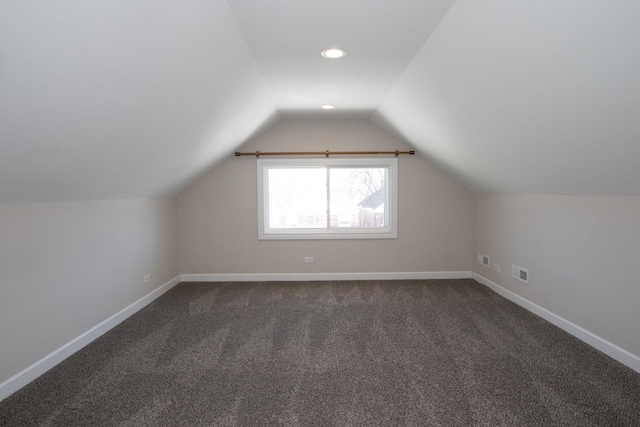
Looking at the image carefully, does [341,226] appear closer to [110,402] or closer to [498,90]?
[498,90]

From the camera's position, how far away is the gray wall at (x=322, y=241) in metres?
4.90

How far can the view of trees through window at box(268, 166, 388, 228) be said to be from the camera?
16.7 ft

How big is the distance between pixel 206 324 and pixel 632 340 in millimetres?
3419

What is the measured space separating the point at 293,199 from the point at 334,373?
9.89ft

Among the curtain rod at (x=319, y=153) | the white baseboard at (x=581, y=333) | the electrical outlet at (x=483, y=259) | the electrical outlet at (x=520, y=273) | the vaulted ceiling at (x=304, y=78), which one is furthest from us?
the curtain rod at (x=319, y=153)

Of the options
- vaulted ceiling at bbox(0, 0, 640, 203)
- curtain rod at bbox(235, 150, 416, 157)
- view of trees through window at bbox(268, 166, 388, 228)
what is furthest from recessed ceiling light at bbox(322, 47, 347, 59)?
view of trees through window at bbox(268, 166, 388, 228)

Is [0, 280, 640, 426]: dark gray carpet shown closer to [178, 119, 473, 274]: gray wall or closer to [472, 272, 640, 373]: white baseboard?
[472, 272, 640, 373]: white baseboard

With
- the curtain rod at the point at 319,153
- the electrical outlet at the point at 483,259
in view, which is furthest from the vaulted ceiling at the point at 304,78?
the electrical outlet at the point at 483,259

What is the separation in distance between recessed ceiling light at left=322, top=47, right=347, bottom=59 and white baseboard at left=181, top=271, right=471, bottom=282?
311 cm

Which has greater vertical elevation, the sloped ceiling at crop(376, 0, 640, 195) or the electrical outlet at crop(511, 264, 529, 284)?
the sloped ceiling at crop(376, 0, 640, 195)

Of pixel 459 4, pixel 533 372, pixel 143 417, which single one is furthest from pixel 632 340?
pixel 143 417

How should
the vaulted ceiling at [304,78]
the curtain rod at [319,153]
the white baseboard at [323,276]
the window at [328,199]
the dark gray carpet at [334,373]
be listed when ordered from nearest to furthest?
→ 1. the vaulted ceiling at [304,78]
2. the dark gray carpet at [334,373]
3. the curtain rod at [319,153]
4. the white baseboard at [323,276]
5. the window at [328,199]

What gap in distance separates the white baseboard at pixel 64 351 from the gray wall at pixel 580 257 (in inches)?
163

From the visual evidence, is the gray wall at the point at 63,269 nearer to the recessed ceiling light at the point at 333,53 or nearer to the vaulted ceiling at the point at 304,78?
the vaulted ceiling at the point at 304,78
